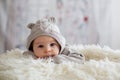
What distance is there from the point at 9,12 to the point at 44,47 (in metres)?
0.88

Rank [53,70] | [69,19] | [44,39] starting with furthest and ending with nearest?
[69,19]
[44,39]
[53,70]

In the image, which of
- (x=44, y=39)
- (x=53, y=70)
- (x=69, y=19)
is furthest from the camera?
(x=69, y=19)

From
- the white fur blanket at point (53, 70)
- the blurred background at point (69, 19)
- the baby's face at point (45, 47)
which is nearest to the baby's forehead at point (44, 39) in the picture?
the baby's face at point (45, 47)

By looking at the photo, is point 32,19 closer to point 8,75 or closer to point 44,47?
point 44,47

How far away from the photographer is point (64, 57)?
1100mm

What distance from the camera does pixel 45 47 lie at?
1093 millimetres

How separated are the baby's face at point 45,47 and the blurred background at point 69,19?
0.84m

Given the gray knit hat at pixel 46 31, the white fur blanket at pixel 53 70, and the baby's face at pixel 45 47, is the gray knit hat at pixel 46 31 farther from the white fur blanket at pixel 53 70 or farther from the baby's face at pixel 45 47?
the white fur blanket at pixel 53 70

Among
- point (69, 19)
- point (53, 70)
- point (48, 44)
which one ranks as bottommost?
point (53, 70)

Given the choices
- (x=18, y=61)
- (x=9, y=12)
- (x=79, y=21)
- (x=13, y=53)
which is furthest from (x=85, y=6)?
(x=18, y=61)

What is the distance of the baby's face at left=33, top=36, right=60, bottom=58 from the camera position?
1.09m

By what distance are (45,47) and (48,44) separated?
0.02 m

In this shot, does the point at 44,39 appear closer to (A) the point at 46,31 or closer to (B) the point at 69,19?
(A) the point at 46,31

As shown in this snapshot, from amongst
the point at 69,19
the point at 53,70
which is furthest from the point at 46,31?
the point at 69,19
